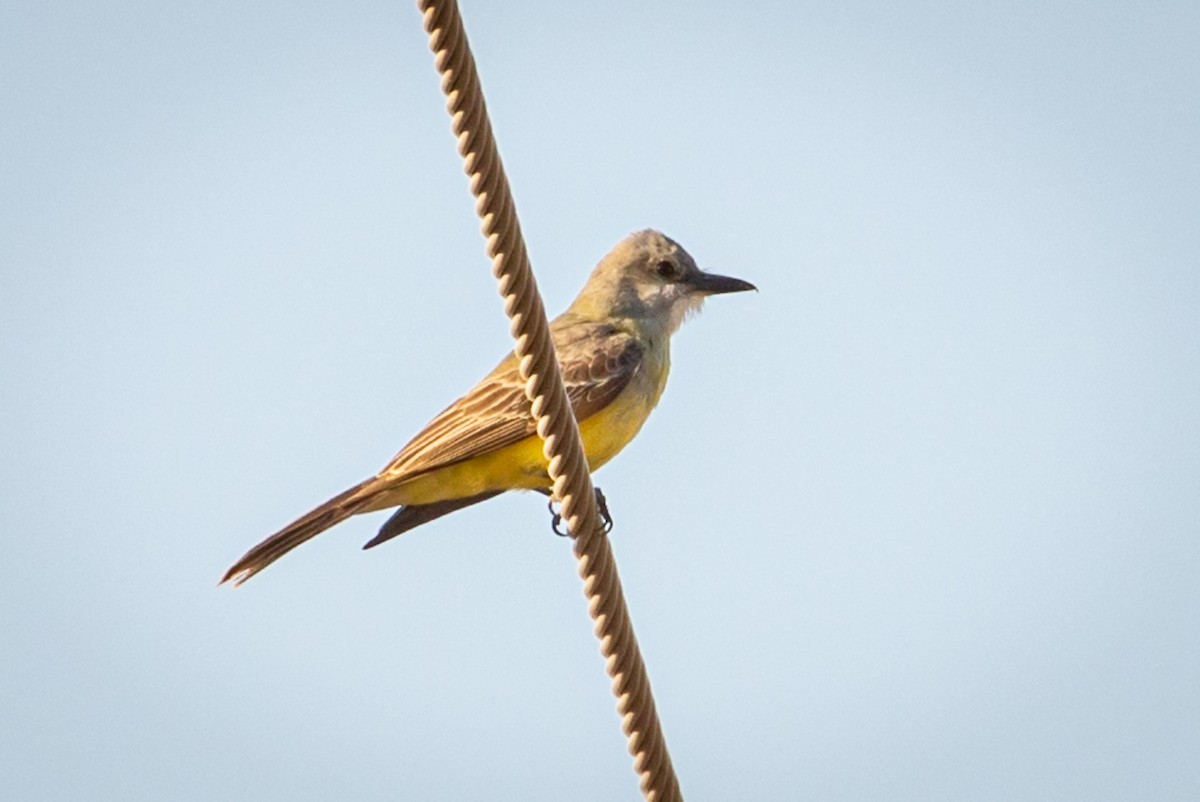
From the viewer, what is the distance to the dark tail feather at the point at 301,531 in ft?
22.9

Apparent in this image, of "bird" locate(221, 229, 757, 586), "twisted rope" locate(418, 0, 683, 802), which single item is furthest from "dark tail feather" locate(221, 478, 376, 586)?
"twisted rope" locate(418, 0, 683, 802)

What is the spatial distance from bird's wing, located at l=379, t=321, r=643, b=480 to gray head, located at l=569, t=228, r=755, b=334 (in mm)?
294

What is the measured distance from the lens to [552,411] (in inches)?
184

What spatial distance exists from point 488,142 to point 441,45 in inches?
10.8

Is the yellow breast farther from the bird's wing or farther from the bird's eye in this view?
the bird's eye

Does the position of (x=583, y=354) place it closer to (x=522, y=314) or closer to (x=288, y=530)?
(x=288, y=530)

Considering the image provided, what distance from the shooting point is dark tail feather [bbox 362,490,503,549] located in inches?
304

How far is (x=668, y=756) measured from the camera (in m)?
4.91

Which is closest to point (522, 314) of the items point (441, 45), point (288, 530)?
point (441, 45)

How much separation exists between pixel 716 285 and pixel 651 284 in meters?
0.31

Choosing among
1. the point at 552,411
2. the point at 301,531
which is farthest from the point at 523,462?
the point at 552,411

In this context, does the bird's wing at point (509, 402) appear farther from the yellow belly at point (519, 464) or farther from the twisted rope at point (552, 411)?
the twisted rope at point (552, 411)

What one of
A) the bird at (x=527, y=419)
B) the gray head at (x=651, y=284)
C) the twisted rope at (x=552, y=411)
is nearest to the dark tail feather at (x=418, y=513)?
the bird at (x=527, y=419)

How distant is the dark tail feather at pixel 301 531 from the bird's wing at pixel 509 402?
0.17 m
